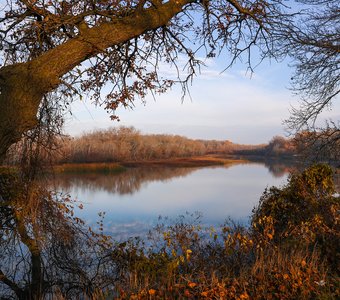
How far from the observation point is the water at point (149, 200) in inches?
535

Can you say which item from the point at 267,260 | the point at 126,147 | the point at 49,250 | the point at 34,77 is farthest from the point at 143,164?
the point at 34,77

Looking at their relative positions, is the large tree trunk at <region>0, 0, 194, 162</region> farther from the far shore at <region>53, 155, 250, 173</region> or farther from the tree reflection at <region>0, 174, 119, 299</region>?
the far shore at <region>53, 155, 250, 173</region>

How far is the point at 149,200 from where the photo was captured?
19359 mm

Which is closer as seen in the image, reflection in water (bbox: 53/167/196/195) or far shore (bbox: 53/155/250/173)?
reflection in water (bbox: 53/167/196/195)

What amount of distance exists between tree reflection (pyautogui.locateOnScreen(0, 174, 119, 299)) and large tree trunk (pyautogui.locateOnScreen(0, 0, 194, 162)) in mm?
1300

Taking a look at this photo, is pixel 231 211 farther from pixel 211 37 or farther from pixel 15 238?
pixel 15 238

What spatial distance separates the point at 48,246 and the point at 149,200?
13.7 meters

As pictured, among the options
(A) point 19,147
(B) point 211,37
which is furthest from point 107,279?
(B) point 211,37

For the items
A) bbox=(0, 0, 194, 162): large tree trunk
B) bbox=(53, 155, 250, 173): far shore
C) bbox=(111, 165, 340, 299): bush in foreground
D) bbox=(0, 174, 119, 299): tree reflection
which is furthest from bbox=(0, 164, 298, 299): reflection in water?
bbox=(53, 155, 250, 173): far shore

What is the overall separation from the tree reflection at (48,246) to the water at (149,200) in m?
3.24

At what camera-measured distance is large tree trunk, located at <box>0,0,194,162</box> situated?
3910 millimetres

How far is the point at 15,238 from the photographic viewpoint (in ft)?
18.0

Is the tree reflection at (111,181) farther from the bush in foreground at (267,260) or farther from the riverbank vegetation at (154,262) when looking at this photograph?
the bush in foreground at (267,260)

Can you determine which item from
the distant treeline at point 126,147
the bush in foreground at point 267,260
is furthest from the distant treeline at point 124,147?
the bush in foreground at point 267,260
